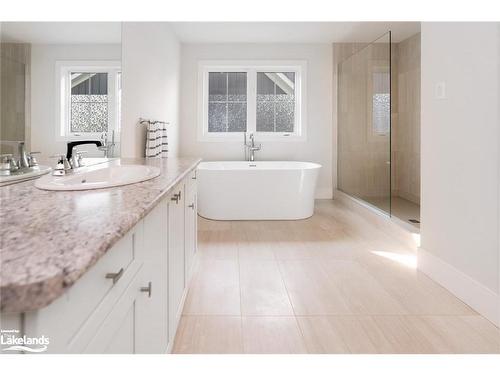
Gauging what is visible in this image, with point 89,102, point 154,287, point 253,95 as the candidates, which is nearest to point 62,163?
point 89,102

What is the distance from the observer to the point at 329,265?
9.05 feet

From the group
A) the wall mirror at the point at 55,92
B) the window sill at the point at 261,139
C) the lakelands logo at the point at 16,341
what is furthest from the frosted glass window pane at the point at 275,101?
the lakelands logo at the point at 16,341

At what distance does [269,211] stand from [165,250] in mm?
2934

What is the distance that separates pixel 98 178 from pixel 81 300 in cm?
120

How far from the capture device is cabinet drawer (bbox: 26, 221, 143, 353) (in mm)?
575

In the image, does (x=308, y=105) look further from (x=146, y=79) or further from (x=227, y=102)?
(x=146, y=79)

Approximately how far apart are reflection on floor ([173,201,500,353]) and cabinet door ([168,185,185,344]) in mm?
138

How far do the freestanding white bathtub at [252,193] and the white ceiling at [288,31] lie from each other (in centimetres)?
192

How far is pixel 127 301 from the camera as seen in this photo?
93 cm

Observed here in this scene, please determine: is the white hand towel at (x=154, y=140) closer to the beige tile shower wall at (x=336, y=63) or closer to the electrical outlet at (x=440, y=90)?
the electrical outlet at (x=440, y=90)

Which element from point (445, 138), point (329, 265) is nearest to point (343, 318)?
point (329, 265)

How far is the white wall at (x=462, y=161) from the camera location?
74.8 inches

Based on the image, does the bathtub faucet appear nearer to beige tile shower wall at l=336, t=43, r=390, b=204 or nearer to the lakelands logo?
beige tile shower wall at l=336, t=43, r=390, b=204
